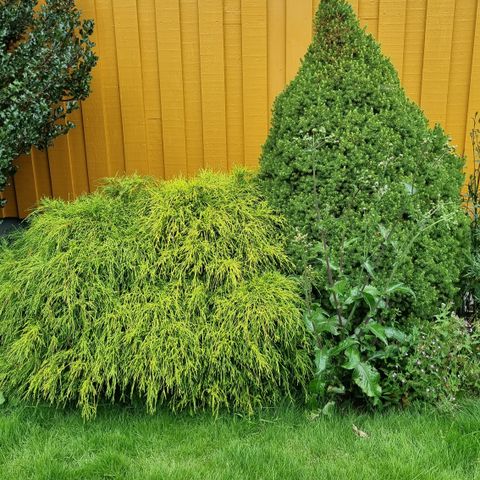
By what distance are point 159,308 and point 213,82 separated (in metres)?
2.21

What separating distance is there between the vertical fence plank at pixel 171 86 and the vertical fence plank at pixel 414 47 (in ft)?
5.77

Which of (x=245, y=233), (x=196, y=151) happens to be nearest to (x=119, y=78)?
(x=196, y=151)

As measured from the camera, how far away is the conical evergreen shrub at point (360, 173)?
281 cm

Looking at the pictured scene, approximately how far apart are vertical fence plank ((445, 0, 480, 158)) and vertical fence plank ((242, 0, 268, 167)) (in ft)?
4.73

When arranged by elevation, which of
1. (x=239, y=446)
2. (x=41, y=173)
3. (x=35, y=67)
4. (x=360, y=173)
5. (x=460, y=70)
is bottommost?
(x=239, y=446)

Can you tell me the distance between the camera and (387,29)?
4023 millimetres

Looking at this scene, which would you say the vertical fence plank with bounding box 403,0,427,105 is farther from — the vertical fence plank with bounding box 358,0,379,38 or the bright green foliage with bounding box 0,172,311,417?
the bright green foliage with bounding box 0,172,311,417

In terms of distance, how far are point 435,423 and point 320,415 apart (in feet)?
1.82

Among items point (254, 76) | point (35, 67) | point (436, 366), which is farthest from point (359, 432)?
point (35, 67)

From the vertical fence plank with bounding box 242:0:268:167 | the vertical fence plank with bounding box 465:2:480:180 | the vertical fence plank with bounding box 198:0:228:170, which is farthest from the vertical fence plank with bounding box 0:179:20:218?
the vertical fence plank with bounding box 465:2:480:180

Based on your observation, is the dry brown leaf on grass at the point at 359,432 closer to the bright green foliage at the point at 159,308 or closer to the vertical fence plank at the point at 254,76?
the bright green foliage at the point at 159,308

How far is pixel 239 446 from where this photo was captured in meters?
2.48

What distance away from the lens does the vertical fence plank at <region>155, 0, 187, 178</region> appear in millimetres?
4105

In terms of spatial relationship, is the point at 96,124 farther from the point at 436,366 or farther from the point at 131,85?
the point at 436,366
